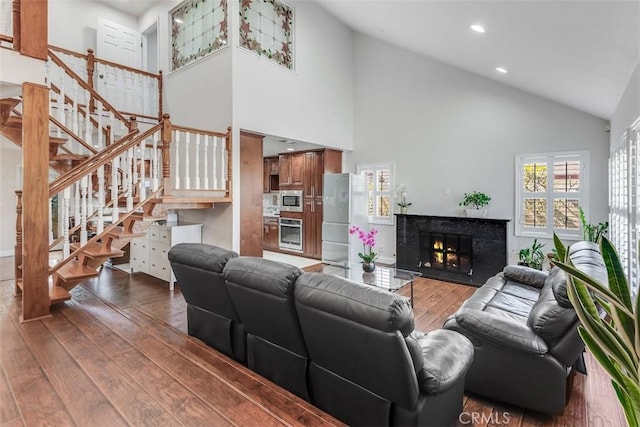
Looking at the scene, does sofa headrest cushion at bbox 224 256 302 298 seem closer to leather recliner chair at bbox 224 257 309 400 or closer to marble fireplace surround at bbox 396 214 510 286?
leather recliner chair at bbox 224 257 309 400

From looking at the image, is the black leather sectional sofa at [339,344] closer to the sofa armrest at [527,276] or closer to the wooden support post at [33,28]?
the sofa armrest at [527,276]

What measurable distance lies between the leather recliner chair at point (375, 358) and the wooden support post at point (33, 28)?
11.5 feet

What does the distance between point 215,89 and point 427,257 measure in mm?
4428

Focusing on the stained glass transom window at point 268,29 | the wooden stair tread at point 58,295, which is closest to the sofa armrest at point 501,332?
the wooden stair tread at point 58,295

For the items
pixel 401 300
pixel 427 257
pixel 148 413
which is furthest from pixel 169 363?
pixel 427 257

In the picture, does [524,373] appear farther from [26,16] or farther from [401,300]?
[26,16]

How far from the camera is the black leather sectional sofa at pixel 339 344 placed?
1.53 metres

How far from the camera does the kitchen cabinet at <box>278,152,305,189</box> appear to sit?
23.6 feet

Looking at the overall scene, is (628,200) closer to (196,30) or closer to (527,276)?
(527,276)

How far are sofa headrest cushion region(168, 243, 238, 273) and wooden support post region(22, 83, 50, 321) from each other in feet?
5.06

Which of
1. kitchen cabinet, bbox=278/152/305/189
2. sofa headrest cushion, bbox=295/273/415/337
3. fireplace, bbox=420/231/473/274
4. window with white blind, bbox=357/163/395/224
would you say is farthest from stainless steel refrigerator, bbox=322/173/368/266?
sofa headrest cushion, bbox=295/273/415/337

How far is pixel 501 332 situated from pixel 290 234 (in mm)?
5685

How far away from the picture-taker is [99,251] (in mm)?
3852

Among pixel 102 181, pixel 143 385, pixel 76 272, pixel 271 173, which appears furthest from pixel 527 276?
pixel 271 173
